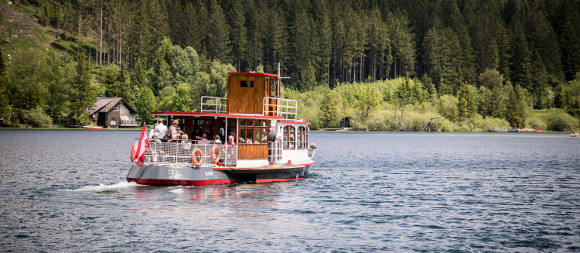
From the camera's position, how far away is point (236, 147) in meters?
33.7

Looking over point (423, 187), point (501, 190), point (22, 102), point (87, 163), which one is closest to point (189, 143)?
point (423, 187)

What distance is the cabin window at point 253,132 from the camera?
113 feet

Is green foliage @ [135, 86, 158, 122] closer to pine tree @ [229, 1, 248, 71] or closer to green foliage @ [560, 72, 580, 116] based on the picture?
pine tree @ [229, 1, 248, 71]

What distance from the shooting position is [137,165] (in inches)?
1230

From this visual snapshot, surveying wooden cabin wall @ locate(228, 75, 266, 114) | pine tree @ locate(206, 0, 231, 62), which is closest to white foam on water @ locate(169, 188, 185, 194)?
wooden cabin wall @ locate(228, 75, 266, 114)

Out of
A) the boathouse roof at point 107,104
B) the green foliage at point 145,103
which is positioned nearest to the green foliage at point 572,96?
the green foliage at point 145,103

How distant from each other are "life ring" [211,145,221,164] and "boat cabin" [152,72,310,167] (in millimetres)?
948

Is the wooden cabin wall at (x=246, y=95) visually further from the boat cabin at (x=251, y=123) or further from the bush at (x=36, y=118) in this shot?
the bush at (x=36, y=118)

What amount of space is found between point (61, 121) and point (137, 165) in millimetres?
115018

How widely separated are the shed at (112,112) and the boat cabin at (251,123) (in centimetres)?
11292

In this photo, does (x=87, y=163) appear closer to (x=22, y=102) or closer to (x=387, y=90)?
(x=22, y=102)

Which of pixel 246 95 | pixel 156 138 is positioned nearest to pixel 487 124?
pixel 246 95

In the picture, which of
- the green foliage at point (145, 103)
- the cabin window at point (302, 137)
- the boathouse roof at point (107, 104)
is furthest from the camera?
the green foliage at point (145, 103)

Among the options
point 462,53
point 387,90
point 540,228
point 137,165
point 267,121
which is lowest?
point 540,228
